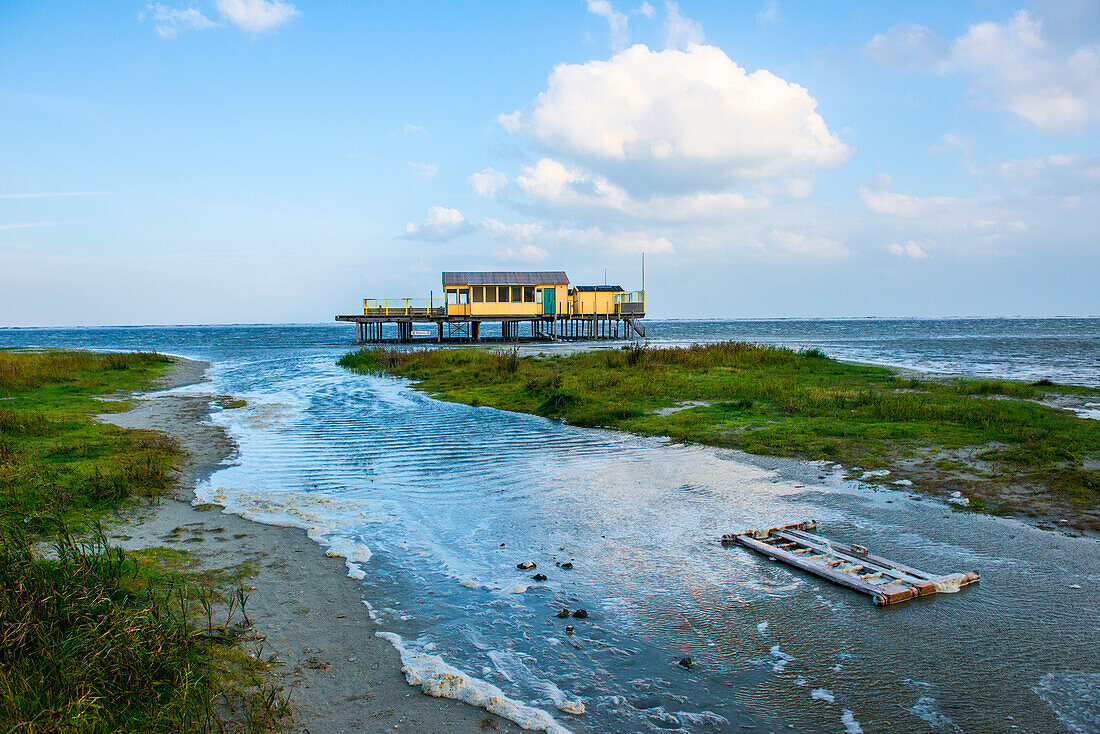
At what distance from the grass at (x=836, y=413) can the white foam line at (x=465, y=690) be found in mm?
7827

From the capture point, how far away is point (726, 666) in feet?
17.1

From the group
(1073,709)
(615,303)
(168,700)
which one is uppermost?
(615,303)

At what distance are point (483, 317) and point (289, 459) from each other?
1836 inches

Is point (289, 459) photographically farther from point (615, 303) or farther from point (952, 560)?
point (615, 303)

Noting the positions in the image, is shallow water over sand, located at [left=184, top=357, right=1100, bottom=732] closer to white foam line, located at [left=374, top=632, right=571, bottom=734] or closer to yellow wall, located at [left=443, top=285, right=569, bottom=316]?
white foam line, located at [left=374, top=632, right=571, bottom=734]

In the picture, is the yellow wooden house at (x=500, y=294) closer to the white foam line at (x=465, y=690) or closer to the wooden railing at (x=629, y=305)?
the wooden railing at (x=629, y=305)

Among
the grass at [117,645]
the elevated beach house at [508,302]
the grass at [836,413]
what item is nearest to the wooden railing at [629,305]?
the elevated beach house at [508,302]

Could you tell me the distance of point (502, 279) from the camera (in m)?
60.2

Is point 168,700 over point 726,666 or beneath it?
over

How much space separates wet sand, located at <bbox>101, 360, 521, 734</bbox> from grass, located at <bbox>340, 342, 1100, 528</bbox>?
847 centimetres

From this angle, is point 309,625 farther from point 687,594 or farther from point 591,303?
point 591,303

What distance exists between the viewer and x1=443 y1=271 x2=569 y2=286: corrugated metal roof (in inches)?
2355

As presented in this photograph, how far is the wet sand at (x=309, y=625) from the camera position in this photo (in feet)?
14.7

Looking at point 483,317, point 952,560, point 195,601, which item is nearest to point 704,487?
point 952,560
